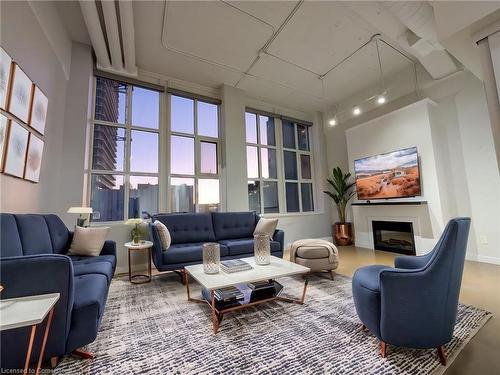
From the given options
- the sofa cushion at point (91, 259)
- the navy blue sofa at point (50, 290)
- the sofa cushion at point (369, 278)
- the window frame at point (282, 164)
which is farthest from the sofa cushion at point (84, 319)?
the window frame at point (282, 164)

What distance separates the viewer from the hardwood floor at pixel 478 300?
1380mm

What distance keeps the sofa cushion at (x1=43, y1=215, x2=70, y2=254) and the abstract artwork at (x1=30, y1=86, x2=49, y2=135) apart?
1.01 m

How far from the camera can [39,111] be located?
2.50 m

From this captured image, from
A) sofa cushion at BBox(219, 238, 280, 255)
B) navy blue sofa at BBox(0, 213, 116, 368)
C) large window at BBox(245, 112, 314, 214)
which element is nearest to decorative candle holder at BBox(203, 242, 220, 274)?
navy blue sofa at BBox(0, 213, 116, 368)

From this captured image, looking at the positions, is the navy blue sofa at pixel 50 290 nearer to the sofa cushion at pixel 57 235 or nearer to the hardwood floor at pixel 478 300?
the sofa cushion at pixel 57 235

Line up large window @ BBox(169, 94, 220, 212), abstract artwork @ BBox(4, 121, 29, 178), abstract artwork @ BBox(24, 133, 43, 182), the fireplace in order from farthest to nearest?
1. large window @ BBox(169, 94, 220, 212)
2. the fireplace
3. abstract artwork @ BBox(24, 133, 43, 182)
4. abstract artwork @ BBox(4, 121, 29, 178)

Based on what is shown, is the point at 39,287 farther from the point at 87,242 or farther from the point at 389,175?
the point at 389,175

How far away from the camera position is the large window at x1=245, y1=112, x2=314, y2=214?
18.0ft

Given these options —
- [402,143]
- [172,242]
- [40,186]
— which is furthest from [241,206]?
[402,143]

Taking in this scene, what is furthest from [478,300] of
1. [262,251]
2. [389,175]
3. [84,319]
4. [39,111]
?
[39,111]

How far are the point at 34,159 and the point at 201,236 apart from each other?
2.32 metres

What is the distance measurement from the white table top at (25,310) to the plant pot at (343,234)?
533 centimetres

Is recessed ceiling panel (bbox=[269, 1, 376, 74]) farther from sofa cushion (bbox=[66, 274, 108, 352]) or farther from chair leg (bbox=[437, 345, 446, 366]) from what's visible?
sofa cushion (bbox=[66, 274, 108, 352])

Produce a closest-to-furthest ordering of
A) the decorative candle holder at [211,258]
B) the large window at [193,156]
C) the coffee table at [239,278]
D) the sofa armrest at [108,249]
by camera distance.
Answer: the coffee table at [239,278] → the decorative candle holder at [211,258] → the sofa armrest at [108,249] → the large window at [193,156]
